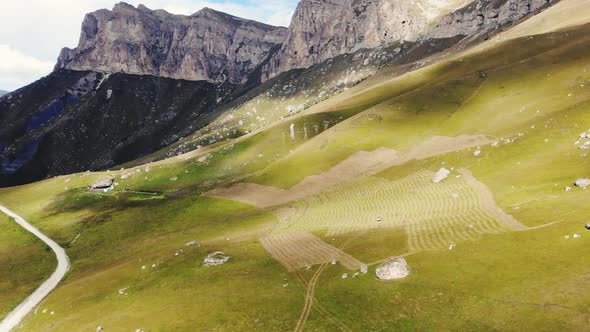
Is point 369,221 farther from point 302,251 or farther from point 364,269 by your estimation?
point 364,269

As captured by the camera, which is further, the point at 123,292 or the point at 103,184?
the point at 103,184

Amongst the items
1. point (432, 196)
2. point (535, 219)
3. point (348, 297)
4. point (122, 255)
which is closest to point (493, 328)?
point (348, 297)

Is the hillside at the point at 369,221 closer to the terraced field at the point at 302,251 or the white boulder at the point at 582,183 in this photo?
the terraced field at the point at 302,251

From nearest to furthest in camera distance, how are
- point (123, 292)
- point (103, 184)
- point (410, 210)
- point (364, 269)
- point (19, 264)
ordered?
point (364, 269) < point (123, 292) < point (410, 210) < point (19, 264) < point (103, 184)

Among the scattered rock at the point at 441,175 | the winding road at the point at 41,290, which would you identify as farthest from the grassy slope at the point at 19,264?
the scattered rock at the point at 441,175

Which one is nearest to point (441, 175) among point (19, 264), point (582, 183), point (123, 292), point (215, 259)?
point (582, 183)
